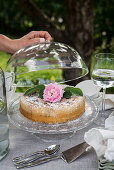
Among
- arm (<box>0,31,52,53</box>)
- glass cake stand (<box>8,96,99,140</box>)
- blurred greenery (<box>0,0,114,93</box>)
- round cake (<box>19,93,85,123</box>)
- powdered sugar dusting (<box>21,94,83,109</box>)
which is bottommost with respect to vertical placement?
glass cake stand (<box>8,96,99,140</box>)

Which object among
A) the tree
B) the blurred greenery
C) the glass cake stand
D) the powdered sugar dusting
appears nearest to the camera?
the glass cake stand

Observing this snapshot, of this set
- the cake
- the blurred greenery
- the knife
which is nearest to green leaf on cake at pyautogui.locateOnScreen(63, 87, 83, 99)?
the cake

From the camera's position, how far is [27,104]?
136 centimetres

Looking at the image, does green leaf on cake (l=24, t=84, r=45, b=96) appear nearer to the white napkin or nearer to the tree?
the white napkin

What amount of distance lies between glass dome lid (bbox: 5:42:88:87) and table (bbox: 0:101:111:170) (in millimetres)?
270

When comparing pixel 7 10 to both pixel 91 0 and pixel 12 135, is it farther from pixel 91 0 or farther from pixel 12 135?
pixel 12 135

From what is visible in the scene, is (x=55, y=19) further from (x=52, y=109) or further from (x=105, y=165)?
(x=105, y=165)

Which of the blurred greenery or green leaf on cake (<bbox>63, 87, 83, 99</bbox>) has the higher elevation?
the blurred greenery

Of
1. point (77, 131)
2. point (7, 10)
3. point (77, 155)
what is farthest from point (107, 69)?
point (7, 10)

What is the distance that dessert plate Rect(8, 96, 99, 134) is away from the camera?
1225mm

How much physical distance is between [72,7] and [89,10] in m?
0.22

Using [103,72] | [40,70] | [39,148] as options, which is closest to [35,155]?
[39,148]

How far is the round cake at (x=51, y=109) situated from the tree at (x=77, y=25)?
229 cm

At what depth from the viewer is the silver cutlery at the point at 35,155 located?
1.09 meters
